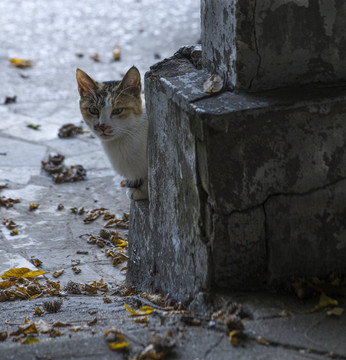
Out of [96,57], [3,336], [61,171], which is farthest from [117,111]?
[96,57]

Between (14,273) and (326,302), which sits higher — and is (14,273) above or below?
below

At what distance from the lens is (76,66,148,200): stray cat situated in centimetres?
415

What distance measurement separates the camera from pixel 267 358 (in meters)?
2.27

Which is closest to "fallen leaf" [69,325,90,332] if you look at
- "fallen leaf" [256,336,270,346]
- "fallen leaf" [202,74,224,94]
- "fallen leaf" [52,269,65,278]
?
"fallen leaf" [256,336,270,346]

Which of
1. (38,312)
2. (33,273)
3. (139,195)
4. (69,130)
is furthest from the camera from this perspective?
(69,130)

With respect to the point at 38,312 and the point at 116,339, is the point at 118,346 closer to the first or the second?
the point at 116,339

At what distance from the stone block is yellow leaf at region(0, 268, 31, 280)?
1838 millimetres

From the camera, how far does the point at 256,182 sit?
2658 mm

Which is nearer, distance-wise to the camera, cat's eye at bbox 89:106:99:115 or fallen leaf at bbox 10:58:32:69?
cat's eye at bbox 89:106:99:115

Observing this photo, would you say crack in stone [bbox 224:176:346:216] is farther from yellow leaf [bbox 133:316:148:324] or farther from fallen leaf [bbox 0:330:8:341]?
fallen leaf [bbox 0:330:8:341]

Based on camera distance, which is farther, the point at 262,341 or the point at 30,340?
the point at 30,340

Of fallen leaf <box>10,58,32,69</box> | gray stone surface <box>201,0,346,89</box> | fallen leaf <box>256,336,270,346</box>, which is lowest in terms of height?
fallen leaf <box>10,58,32,69</box>

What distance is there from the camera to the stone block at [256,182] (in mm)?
2598

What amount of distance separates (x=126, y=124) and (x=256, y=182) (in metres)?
1.68
